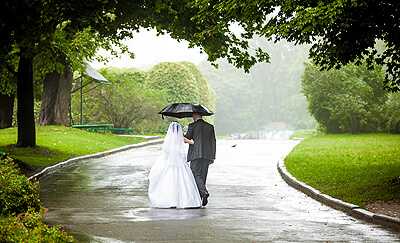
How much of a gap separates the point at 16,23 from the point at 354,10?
1084 centimetres

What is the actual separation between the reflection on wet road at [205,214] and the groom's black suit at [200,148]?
704 millimetres

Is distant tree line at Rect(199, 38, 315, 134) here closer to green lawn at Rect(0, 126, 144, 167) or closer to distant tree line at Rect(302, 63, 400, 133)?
distant tree line at Rect(302, 63, 400, 133)

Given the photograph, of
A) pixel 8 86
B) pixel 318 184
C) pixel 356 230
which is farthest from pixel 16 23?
pixel 8 86

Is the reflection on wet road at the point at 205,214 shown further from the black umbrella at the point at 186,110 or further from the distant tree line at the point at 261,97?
the distant tree line at the point at 261,97

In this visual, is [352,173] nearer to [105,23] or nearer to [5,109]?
[105,23]

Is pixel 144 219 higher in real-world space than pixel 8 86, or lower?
lower

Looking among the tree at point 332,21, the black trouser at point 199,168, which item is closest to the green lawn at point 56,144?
the black trouser at point 199,168

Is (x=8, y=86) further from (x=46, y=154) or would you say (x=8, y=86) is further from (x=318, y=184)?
(x=318, y=184)

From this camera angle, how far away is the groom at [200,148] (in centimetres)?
1276

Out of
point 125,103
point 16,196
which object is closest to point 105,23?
point 16,196

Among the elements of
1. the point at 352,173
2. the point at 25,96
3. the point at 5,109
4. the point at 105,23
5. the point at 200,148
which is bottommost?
the point at 352,173

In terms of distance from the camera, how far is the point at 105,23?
22.9 m

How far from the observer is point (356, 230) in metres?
9.78

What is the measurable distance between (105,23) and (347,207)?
13553mm
